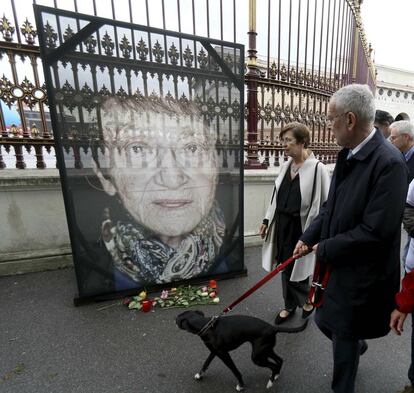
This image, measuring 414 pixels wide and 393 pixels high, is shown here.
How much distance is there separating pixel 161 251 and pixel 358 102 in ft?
7.64

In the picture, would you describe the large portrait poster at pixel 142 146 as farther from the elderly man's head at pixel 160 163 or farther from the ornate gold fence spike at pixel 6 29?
the ornate gold fence spike at pixel 6 29

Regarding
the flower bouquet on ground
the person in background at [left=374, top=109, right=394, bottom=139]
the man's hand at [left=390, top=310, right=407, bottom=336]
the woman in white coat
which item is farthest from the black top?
the person in background at [left=374, top=109, right=394, bottom=139]

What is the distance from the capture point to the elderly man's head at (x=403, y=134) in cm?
304

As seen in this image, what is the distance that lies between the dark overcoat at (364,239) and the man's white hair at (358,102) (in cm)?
12

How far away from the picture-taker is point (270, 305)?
109 inches

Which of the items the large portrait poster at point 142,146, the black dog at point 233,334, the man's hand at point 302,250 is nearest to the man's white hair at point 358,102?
the man's hand at point 302,250

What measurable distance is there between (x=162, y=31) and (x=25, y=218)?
2744 mm

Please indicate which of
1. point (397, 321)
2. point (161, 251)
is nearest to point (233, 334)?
point (397, 321)

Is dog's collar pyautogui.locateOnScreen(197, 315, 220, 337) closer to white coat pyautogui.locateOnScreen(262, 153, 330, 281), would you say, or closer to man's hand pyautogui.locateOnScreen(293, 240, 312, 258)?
man's hand pyautogui.locateOnScreen(293, 240, 312, 258)

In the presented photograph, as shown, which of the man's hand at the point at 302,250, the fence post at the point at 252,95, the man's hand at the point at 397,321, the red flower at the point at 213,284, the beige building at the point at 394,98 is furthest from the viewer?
the beige building at the point at 394,98

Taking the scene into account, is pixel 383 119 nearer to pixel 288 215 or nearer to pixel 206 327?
pixel 288 215

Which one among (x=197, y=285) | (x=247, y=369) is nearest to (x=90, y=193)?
(x=197, y=285)

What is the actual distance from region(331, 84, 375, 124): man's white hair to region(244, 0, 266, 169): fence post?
9.28 feet

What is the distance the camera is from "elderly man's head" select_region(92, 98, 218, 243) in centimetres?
249
